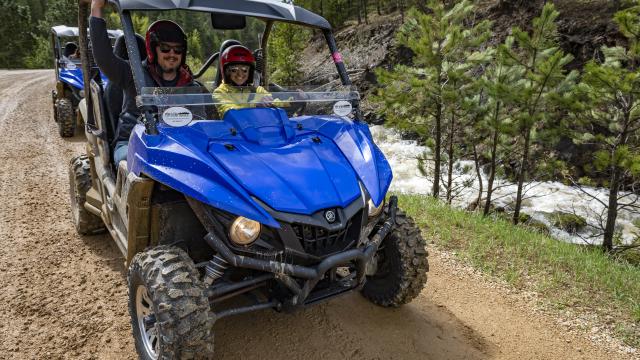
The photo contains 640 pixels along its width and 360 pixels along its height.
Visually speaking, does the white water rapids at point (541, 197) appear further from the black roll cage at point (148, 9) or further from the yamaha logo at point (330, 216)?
the yamaha logo at point (330, 216)

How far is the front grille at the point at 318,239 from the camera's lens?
8.17 ft

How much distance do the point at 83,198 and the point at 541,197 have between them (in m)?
13.5

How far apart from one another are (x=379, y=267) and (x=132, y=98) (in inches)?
97.5

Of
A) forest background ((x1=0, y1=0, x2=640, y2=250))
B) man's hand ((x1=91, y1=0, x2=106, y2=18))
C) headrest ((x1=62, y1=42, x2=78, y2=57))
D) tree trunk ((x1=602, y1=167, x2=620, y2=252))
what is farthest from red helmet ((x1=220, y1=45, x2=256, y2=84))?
tree trunk ((x1=602, y1=167, x2=620, y2=252))

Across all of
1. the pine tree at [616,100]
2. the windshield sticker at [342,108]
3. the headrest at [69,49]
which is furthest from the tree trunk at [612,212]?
the headrest at [69,49]

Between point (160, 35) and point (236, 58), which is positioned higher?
point (160, 35)

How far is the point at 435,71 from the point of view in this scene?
10.1m

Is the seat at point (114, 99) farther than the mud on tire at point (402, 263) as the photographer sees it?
Yes

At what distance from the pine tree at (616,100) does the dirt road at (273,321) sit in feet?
17.7

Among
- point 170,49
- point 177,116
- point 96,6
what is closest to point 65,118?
point 170,49

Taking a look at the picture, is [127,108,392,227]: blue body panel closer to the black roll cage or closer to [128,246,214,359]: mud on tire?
the black roll cage

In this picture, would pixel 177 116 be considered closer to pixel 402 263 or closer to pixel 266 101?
pixel 266 101

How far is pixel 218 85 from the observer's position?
12.5ft

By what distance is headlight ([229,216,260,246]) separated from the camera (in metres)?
2.43
